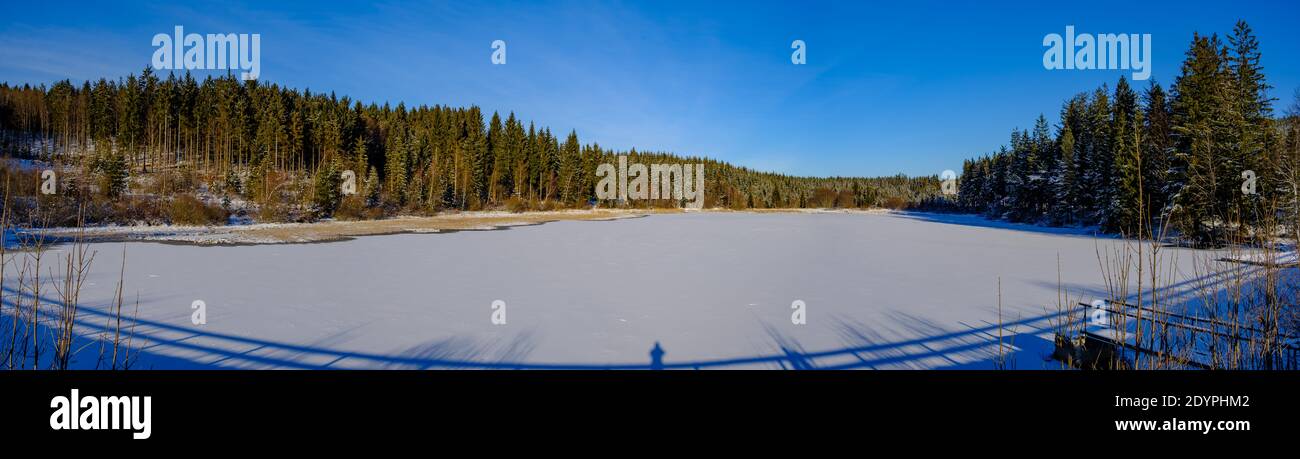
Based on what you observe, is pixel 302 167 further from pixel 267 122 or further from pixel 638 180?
pixel 638 180

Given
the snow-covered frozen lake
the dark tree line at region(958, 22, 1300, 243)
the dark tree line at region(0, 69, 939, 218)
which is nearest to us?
the snow-covered frozen lake

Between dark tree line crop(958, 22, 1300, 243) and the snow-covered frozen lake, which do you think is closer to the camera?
the snow-covered frozen lake

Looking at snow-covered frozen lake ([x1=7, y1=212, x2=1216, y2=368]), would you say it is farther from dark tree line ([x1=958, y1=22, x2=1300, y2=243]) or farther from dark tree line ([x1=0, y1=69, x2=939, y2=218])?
dark tree line ([x1=0, y1=69, x2=939, y2=218])

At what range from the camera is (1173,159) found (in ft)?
66.8

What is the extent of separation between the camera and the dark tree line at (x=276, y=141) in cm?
4534

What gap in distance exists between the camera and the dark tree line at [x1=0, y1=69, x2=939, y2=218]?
45.3 m

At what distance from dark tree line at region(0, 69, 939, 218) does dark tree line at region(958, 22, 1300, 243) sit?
1814 inches

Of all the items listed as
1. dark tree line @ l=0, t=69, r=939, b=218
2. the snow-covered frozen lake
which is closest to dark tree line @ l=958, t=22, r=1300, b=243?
the snow-covered frozen lake

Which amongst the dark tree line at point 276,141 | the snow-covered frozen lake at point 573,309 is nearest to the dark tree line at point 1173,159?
the snow-covered frozen lake at point 573,309

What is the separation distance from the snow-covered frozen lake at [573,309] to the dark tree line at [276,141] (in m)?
33.7

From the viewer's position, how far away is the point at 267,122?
157ft

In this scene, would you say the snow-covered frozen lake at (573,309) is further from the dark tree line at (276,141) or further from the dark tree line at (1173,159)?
the dark tree line at (276,141)
